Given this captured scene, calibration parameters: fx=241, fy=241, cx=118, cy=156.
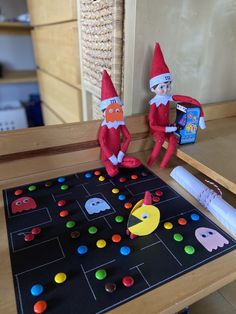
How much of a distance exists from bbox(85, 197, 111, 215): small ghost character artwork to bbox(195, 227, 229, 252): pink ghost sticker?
20cm

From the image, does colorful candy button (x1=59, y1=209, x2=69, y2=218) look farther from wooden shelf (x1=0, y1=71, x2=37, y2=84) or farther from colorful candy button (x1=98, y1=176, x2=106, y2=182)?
wooden shelf (x1=0, y1=71, x2=37, y2=84)

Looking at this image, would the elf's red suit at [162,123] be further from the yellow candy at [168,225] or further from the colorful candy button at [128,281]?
the colorful candy button at [128,281]

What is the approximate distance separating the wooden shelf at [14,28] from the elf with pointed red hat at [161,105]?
1364 millimetres

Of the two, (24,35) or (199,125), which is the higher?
(24,35)

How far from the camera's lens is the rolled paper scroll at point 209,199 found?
0.51 metres

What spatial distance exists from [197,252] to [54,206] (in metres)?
0.32

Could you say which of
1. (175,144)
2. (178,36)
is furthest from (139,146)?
(178,36)

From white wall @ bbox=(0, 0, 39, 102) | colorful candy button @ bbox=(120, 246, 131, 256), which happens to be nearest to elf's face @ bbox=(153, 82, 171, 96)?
colorful candy button @ bbox=(120, 246, 131, 256)

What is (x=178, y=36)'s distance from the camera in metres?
0.75

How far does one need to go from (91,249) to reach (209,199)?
0.97 ft

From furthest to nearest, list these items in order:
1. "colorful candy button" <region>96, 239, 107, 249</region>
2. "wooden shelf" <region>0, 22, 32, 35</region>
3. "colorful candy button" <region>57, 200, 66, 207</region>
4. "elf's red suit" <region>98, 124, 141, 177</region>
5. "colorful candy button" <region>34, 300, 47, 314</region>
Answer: "wooden shelf" <region>0, 22, 32, 35</region>, "elf's red suit" <region>98, 124, 141, 177</region>, "colorful candy button" <region>57, 200, 66, 207</region>, "colorful candy button" <region>96, 239, 107, 249</region>, "colorful candy button" <region>34, 300, 47, 314</region>

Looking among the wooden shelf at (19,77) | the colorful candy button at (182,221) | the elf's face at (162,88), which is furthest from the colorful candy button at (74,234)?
the wooden shelf at (19,77)

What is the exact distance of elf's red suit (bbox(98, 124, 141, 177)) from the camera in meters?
0.66

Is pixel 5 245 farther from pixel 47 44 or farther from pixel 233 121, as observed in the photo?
pixel 47 44
